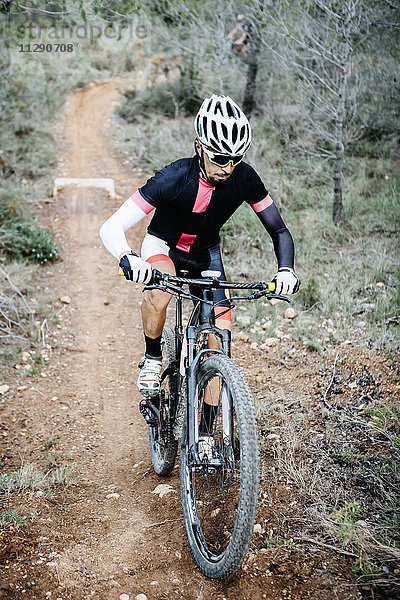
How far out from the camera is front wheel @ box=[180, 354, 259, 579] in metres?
2.34

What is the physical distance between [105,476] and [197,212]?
2050mm

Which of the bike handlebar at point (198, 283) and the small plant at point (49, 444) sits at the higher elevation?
the bike handlebar at point (198, 283)

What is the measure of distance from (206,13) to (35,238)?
19.8 ft

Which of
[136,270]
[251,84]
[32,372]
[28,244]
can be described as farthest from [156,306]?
[251,84]

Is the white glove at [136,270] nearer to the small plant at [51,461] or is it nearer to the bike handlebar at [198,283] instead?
the bike handlebar at [198,283]

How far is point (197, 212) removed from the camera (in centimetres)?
321

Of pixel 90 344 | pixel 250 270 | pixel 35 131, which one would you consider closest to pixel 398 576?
pixel 90 344

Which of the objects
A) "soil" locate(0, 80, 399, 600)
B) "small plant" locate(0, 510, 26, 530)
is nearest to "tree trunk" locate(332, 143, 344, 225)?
"soil" locate(0, 80, 399, 600)

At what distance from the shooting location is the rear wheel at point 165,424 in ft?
11.2

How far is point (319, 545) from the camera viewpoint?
9.24 ft

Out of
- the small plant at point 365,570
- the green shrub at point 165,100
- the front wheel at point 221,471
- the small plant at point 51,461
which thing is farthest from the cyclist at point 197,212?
the green shrub at point 165,100

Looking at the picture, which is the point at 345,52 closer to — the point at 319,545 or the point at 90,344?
the point at 90,344

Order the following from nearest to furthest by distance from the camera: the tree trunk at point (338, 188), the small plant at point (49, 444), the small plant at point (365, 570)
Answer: the small plant at point (365, 570)
the small plant at point (49, 444)
the tree trunk at point (338, 188)

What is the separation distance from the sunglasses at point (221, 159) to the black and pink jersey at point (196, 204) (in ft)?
0.62
